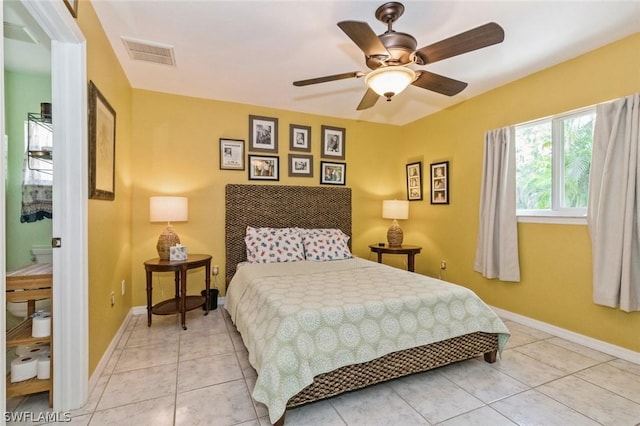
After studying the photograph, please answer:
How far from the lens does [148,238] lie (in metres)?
3.44

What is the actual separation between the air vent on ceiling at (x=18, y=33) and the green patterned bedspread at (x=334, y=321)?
2.26 m

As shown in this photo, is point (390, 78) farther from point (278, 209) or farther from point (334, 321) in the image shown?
point (278, 209)

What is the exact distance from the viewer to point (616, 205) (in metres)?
2.37

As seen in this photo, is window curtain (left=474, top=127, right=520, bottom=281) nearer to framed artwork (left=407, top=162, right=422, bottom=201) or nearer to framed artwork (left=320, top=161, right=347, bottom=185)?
framed artwork (left=407, top=162, right=422, bottom=201)

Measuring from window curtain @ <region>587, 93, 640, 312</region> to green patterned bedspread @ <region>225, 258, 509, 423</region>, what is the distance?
38.2 inches

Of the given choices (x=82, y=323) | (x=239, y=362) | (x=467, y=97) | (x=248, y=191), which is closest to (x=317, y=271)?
(x=239, y=362)

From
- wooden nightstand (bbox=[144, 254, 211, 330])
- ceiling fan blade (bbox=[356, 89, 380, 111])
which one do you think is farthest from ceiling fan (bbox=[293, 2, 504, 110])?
wooden nightstand (bbox=[144, 254, 211, 330])

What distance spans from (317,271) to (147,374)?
1.53 metres

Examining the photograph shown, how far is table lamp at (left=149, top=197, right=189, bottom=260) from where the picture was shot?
122 inches

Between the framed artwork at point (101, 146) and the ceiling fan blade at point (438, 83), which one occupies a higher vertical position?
the ceiling fan blade at point (438, 83)

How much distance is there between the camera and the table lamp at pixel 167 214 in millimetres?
3088

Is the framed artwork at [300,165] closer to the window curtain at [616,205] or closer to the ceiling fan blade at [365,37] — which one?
the ceiling fan blade at [365,37]

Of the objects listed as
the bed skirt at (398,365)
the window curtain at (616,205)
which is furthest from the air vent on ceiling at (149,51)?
the window curtain at (616,205)

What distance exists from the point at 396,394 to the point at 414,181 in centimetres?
325
